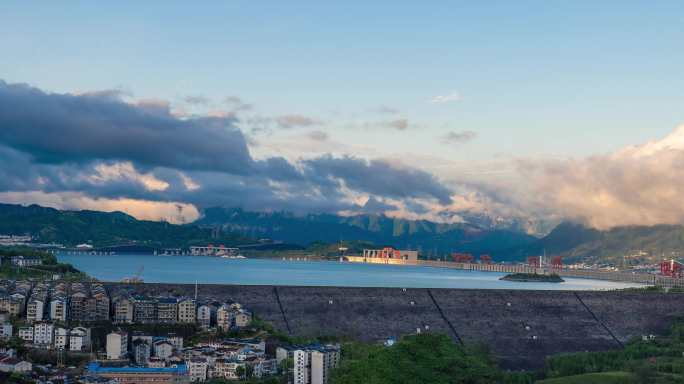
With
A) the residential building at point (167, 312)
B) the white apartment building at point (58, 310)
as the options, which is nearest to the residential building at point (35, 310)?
the white apartment building at point (58, 310)

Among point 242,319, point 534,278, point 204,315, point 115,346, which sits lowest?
point 115,346

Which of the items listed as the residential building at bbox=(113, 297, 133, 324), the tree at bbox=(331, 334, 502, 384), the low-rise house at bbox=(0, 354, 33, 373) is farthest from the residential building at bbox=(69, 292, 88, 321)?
the tree at bbox=(331, 334, 502, 384)

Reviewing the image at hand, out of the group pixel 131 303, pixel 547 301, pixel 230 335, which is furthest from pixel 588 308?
pixel 131 303

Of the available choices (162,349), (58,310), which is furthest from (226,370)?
(58,310)

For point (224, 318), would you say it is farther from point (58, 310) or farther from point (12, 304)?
point (12, 304)

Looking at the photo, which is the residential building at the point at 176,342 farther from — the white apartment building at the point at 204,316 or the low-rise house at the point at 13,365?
the low-rise house at the point at 13,365

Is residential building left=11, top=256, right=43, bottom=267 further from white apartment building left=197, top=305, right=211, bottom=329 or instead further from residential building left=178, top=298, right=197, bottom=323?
white apartment building left=197, top=305, right=211, bottom=329
